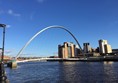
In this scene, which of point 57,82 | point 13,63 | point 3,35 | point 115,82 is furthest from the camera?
point 13,63

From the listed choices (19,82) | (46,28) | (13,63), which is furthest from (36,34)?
(19,82)

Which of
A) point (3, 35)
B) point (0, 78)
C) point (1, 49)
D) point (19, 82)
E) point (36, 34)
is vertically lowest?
point (19, 82)

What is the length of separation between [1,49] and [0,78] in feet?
8.26

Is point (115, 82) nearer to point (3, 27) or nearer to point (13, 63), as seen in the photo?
point (3, 27)

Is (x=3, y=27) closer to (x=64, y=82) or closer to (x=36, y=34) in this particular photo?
(x=64, y=82)

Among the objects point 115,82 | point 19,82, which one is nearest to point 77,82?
point 115,82

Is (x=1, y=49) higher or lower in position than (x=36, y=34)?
lower

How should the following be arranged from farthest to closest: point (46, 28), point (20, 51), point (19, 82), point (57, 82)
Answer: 1. point (20, 51)
2. point (46, 28)
3. point (19, 82)
4. point (57, 82)

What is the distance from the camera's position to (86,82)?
3575 cm

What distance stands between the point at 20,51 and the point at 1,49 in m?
89.3

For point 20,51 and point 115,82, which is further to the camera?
point 20,51

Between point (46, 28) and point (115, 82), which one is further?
point (46, 28)

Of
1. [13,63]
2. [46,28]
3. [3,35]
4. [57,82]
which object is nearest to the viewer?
[3,35]

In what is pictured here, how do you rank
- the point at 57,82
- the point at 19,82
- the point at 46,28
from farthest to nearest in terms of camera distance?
the point at 46,28, the point at 19,82, the point at 57,82
